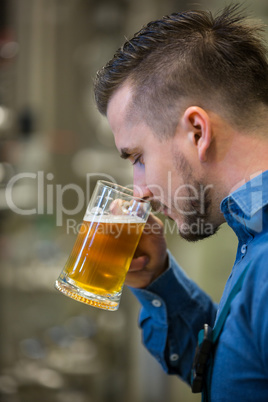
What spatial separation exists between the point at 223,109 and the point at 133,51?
251 millimetres

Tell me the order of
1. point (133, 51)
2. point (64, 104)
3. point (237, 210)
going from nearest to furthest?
point (237, 210) → point (133, 51) → point (64, 104)

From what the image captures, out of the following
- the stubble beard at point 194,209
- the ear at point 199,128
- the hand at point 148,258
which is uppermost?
the ear at point 199,128

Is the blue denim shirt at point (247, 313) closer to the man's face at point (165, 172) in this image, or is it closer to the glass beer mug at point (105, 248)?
the man's face at point (165, 172)

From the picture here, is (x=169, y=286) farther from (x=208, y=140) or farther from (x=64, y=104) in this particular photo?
(x=64, y=104)

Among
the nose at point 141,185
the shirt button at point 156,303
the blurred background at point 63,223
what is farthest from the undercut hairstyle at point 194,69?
the blurred background at point 63,223

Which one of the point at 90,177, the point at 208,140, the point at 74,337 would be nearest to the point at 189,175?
the point at 208,140

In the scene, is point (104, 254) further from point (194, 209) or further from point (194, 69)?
point (194, 69)

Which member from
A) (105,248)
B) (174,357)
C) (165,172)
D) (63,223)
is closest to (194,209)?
(165,172)

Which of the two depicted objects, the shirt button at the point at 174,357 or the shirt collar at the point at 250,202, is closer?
the shirt collar at the point at 250,202

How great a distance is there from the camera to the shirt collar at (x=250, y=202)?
84 centimetres

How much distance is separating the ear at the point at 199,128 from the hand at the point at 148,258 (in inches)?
11.4

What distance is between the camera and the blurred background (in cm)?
219

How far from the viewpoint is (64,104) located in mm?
2324

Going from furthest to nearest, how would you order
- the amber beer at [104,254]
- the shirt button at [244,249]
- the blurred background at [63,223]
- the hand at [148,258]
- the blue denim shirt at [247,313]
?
1. the blurred background at [63,223]
2. the hand at [148,258]
3. the amber beer at [104,254]
4. the shirt button at [244,249]
5. the blue denim shirt at [247,313]
